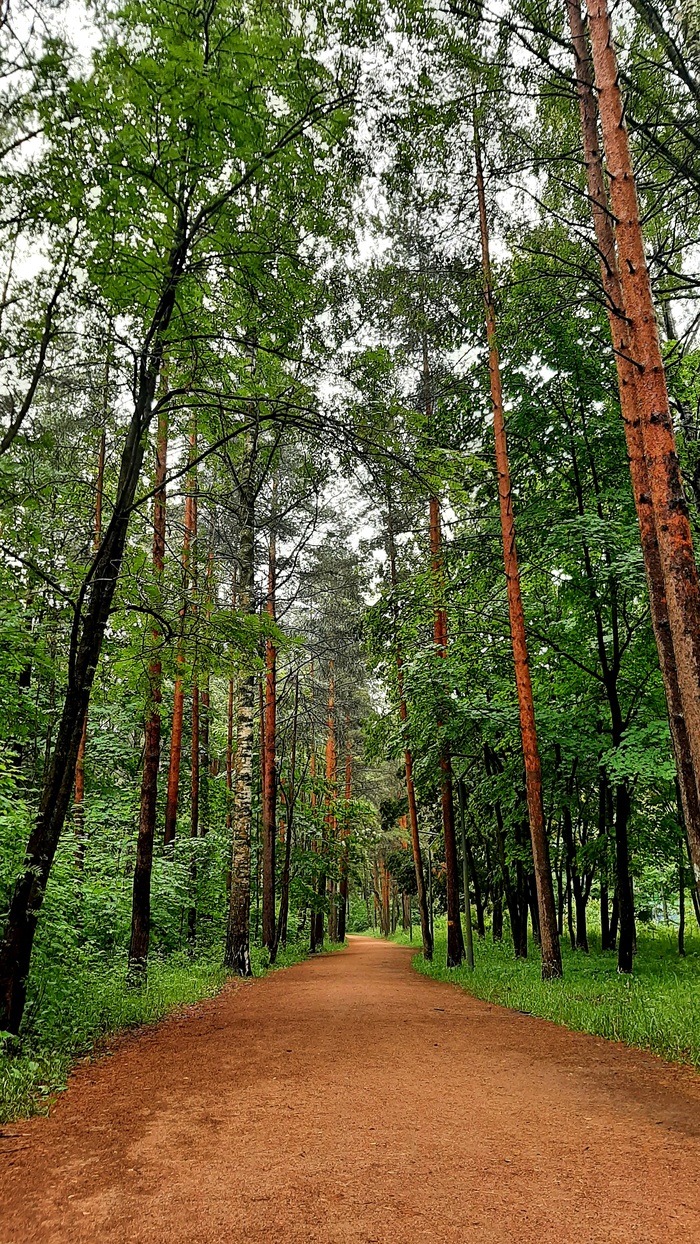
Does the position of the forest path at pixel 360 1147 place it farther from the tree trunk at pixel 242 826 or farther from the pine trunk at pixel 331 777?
the pine trunk at pixel 331 777

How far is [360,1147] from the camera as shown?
10.7 feet

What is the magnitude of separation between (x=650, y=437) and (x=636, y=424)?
232cm

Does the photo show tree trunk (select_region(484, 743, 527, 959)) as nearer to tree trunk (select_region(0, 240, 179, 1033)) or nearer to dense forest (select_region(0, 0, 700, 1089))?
dense forest (select_region(0, 0, 700, 1089))

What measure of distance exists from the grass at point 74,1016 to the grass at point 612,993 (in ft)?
14.5

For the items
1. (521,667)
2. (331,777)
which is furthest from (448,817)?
(331,777)

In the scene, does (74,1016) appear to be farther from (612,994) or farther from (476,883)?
(476,883)

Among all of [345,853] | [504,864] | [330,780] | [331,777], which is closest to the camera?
[504,864]

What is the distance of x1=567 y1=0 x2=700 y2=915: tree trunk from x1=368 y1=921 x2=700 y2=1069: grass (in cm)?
162

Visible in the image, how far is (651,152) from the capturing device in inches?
303

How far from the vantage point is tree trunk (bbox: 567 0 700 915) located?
17.2 feet

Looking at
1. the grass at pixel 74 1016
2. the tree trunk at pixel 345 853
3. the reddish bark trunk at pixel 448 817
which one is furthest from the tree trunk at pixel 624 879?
the tree trunk at pixel 345 853

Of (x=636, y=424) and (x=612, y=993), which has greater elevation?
(x=636, y=424)

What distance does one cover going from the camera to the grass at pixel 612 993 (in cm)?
552

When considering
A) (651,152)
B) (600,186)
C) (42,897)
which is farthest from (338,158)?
(42,897)
